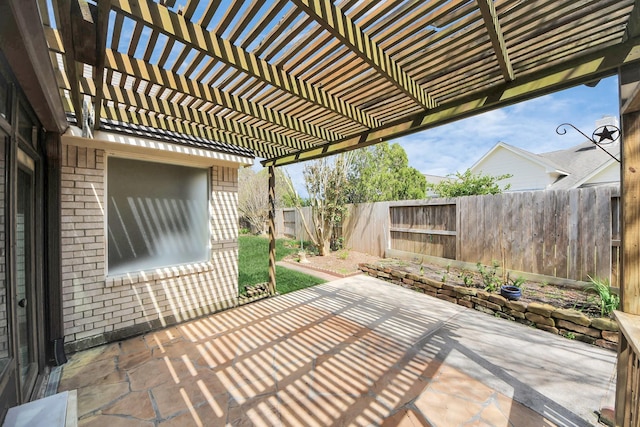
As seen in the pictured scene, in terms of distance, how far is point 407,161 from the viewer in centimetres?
1386

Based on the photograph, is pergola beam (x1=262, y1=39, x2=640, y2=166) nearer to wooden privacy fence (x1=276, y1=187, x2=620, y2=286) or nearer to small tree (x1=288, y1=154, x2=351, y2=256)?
wooden privacy fence (x1=276, y1=187, x2=620, y2=286)

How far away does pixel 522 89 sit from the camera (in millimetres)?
2197

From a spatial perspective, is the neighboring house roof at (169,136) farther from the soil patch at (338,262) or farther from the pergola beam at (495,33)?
the soil patch at (338,262)

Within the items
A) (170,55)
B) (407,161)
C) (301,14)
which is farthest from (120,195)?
(407,161)

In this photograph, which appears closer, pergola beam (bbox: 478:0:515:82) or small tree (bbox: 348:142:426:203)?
pergola beam (bbox: 478:0:515:82)

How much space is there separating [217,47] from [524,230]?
6.32 meters

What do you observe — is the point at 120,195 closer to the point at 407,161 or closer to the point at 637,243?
the point at 637,243

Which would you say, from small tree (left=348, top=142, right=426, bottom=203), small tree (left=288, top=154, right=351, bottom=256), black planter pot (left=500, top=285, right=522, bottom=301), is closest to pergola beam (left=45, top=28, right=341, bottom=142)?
black planter pot (left=500, top=285, right=522, bottom=301)

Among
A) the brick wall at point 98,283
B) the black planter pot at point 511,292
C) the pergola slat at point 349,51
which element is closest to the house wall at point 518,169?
the black planter pot at point 511,292

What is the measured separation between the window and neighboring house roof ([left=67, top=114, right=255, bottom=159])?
0.57 m

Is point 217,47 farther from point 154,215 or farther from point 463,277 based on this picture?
point 463,277

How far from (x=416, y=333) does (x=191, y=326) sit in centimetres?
341

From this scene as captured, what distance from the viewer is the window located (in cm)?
364

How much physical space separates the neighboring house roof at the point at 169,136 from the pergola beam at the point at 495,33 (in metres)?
3.75
